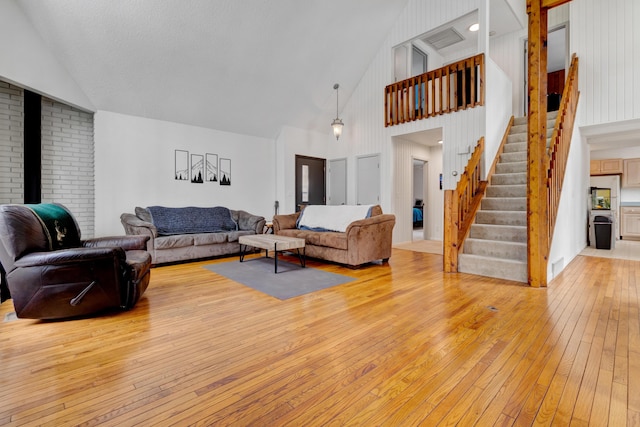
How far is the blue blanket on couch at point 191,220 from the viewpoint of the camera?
17.2 feet

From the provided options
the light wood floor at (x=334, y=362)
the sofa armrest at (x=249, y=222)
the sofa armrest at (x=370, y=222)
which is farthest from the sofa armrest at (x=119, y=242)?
the sofa armrest at (x=370, y=222)

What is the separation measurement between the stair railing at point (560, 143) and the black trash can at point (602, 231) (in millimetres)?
2474

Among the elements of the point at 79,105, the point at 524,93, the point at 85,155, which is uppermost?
the point at 524,93

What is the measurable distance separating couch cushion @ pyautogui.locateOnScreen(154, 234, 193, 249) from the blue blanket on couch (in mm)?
444

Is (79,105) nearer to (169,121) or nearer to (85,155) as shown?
(85,155)

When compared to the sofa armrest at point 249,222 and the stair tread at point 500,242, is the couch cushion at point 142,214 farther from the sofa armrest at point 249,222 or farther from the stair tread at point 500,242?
the stair tread at point 500,242

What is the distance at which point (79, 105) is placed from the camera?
15.5ft

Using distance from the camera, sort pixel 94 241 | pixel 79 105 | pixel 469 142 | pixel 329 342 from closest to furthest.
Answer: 1. pixel 329 342
2. pixel 94 241
3. pixel 79 105
4. pixel 469 142

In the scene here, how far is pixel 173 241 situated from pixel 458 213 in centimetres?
423

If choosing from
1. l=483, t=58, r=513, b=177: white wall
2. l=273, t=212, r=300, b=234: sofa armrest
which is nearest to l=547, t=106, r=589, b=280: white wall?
l=483, t=58, r=513, b=177: white wall

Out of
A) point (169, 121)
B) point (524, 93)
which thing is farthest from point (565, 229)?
point (169, 121)

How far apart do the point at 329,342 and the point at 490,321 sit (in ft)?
4.52

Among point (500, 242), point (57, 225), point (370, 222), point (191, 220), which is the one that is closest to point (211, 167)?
point (191, 220)

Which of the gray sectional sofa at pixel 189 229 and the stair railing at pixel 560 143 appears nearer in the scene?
the stair railing at pixel 560 143
